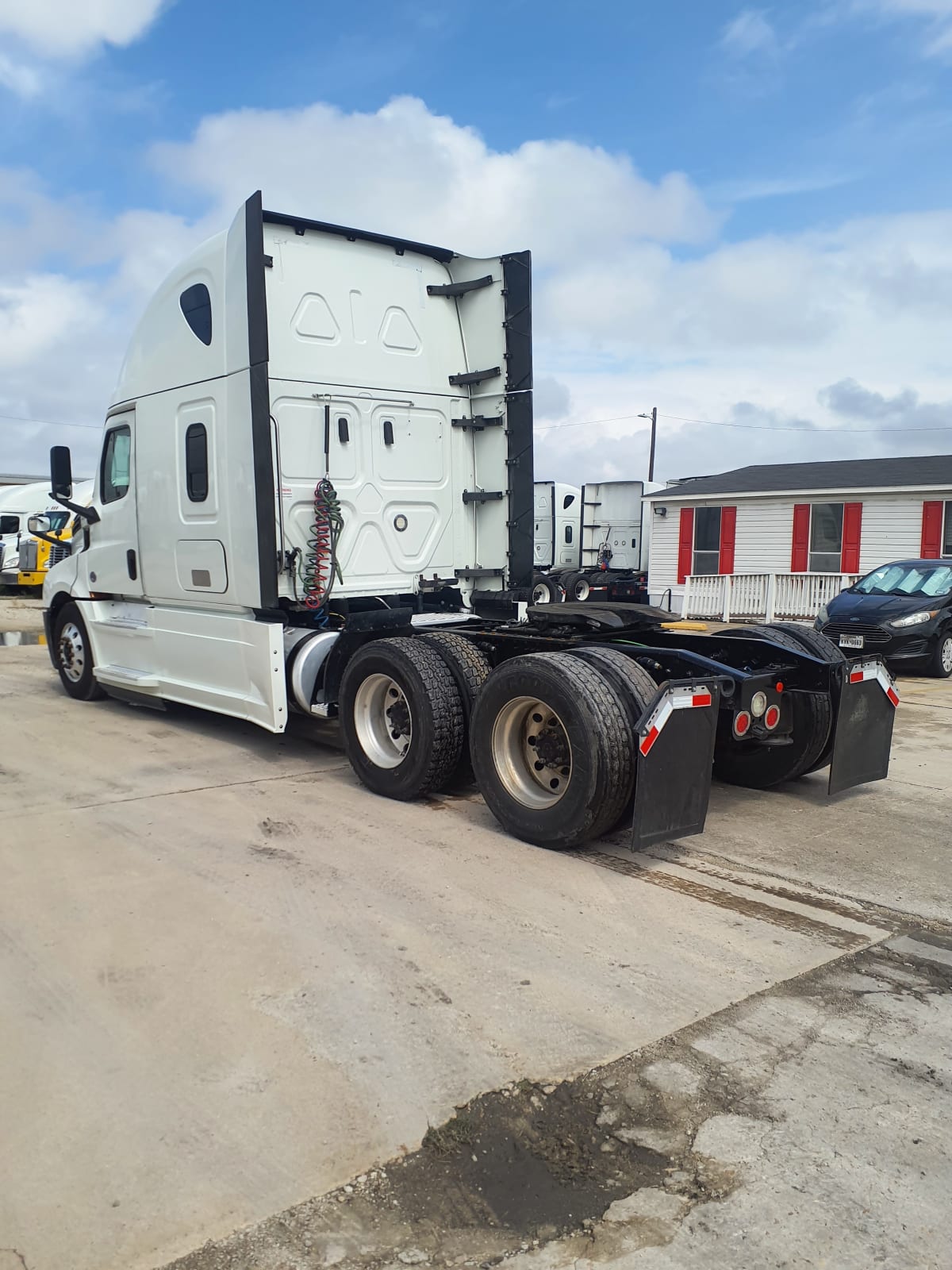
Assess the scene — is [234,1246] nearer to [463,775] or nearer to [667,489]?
[463,775]

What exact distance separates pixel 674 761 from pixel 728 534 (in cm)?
1999

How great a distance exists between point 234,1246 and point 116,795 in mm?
4598

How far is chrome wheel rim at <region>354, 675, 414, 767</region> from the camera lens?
673 cm

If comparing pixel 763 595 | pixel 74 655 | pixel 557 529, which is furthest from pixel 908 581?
pixel 557 529

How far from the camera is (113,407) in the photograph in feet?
29.2

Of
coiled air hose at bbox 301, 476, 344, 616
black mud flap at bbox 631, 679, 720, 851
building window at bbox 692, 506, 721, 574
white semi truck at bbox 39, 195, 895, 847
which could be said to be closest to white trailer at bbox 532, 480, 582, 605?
building window at bbox 692, 506, 721, 574

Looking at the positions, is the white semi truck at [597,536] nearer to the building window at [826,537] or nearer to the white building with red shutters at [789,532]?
the white building with red shutters at [789,532]

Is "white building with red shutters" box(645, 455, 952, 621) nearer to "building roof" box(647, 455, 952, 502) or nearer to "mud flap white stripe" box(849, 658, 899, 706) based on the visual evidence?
"building roof" box(647, 455, 952, 502)

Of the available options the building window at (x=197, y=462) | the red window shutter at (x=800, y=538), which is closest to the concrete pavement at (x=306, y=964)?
the building window at (x=197, y=462)

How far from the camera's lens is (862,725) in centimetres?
615

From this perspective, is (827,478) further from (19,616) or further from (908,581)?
(19,616)

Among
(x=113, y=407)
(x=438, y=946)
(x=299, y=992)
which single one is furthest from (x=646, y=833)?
(x=113, y=407)

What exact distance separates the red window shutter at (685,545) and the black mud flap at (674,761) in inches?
800

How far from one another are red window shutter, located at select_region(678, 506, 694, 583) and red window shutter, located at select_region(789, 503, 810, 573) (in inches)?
112
